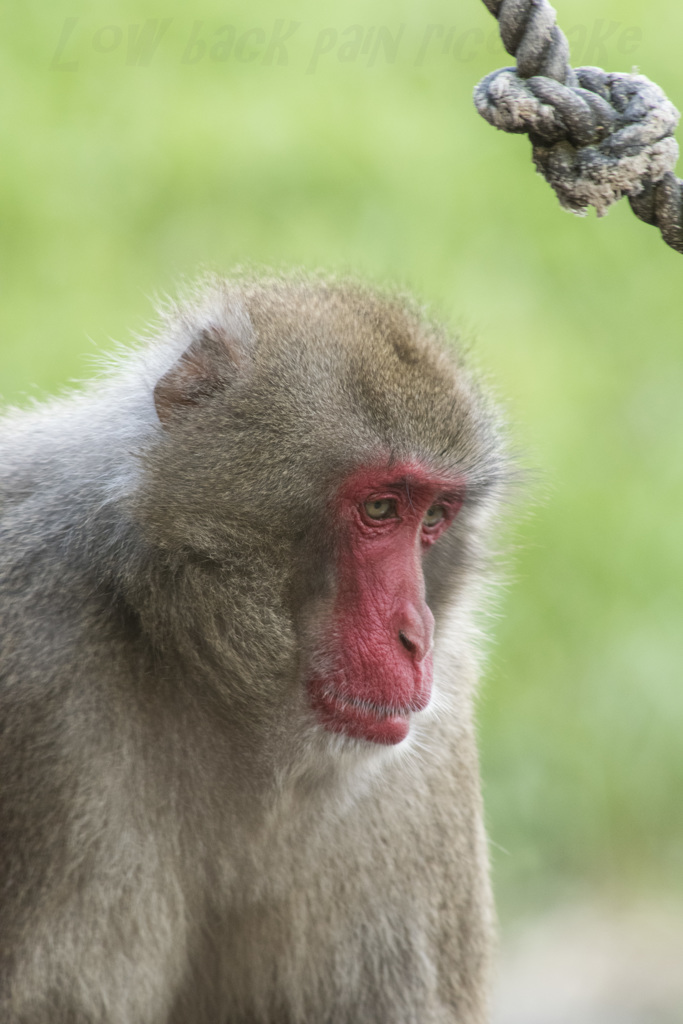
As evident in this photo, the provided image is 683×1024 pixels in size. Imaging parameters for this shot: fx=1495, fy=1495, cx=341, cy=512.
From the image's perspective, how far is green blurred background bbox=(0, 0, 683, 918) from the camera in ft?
23.7

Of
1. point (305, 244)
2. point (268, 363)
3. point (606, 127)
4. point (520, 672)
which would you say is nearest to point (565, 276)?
point (305, 244)

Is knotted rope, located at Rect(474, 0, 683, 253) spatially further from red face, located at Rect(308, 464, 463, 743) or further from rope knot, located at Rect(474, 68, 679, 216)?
red face, located at Rect(308, 464, 463, 743)

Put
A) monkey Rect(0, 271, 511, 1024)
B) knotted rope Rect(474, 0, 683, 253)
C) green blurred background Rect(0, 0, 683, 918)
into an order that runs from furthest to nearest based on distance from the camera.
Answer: green blurred background Rect(0, 0, 683, 918) → monkey Rect(0, 271, 511, 1024) → knotted rope Rect(474, 0, 683, 253)

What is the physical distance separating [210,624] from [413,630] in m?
0.47

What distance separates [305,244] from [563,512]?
1965mm

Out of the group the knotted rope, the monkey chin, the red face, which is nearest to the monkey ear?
the red face

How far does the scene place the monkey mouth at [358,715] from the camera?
3504mm

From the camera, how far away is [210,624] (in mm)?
3436

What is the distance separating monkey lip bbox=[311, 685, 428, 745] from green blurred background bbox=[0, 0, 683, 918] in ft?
11.7

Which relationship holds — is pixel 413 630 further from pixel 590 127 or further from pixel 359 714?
pixel 590 127

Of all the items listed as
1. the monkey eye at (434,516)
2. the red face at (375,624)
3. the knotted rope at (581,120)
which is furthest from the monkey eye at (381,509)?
the knotted rope at (581,120)

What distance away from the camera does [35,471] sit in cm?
380

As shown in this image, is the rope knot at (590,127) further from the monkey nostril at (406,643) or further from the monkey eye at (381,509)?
the monkey nostril at (406,643)

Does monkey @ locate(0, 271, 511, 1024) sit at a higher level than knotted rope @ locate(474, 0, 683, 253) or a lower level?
lower
